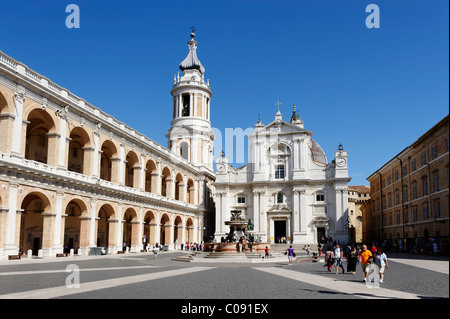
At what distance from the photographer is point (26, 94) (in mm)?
32031

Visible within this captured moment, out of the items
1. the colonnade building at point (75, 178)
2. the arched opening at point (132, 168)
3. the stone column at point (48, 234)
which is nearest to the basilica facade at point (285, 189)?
the colonnade building at point (75, 178)

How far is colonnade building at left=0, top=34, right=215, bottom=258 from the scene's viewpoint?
30.3m

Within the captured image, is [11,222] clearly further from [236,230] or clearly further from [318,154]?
[318,154]

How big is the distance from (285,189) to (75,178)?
35776mm

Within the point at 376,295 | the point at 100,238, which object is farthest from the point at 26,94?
the point at 376,295

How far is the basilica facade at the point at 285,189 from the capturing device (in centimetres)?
6212

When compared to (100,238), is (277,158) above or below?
above

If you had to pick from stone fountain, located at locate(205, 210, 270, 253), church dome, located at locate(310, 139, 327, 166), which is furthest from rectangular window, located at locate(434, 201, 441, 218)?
church dome, located at locate(310, 139, 327, 166)

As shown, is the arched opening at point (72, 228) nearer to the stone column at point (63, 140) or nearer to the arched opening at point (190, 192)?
the stone column at point (63, 140)

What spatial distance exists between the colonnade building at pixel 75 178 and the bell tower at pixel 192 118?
5.30 m
